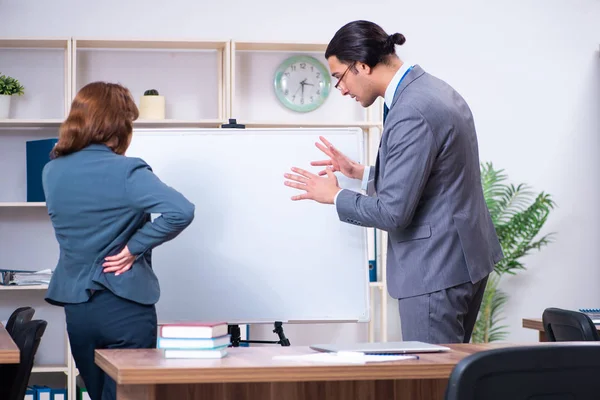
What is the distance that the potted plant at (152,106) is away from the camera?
466cm

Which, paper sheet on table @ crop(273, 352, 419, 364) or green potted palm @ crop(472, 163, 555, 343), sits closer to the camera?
paper sheet on table @ crop(273, 352, 419, 364)

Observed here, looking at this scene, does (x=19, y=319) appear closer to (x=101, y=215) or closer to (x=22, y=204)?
(x=101, y=215)

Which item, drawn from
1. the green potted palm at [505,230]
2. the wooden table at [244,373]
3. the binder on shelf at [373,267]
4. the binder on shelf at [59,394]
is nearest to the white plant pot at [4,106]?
the binder on shelf at [59,394]

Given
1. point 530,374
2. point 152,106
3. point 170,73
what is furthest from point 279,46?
point 530,374

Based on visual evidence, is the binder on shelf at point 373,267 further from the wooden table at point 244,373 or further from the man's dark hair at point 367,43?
the wooden table at point 244,373

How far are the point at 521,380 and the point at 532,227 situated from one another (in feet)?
13.1

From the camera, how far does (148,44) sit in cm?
471

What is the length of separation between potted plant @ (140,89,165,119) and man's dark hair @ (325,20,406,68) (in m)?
2.42

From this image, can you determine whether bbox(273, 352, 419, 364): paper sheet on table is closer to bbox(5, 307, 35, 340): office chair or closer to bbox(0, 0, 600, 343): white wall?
bbox(5, 307, 35, 340): office chair

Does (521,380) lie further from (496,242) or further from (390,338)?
(390,338)

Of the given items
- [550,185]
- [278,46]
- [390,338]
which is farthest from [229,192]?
[550,185]

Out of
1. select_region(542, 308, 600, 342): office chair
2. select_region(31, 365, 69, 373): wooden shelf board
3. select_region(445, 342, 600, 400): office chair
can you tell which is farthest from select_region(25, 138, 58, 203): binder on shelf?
select_region(445, 342, 600, 400): office chair

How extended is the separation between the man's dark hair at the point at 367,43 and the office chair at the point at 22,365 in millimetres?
1227

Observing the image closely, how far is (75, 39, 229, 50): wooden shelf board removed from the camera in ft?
15.2
